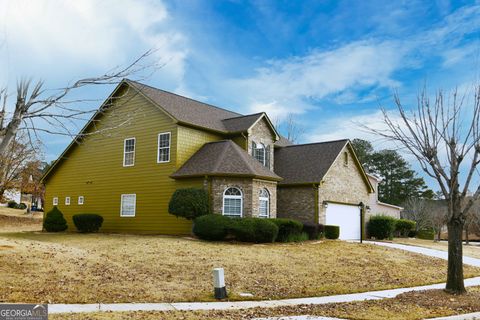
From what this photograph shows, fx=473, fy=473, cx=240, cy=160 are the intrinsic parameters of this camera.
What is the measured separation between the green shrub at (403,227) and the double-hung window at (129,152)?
19357 millimetres

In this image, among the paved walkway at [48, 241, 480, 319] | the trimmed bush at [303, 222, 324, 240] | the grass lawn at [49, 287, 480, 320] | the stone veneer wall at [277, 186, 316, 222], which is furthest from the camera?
the stone veneer wall at [277, 186, 316, 222]

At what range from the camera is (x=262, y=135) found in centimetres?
2867

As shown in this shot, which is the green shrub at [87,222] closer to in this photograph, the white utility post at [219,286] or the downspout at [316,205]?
the downspout at [316,205]

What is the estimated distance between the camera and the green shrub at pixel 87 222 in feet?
89.2

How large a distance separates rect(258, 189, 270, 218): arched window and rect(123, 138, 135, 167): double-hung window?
26.8ft

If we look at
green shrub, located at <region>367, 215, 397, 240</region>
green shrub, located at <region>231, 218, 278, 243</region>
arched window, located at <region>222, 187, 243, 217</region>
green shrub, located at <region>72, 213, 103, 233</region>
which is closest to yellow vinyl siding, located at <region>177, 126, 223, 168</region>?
arched window, located at <region>222, 187, 243, 217</region>

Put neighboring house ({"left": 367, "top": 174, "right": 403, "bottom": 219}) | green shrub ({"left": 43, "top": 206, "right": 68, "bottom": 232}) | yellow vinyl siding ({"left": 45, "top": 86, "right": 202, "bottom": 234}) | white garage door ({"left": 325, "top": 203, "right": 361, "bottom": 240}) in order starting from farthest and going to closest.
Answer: neighboring house ({"left": 367, "top": 174, "right": 403, "bottom": 219}) < green shrub ({"left": 43, "top": 206, "right": 68, "bottom": 232}) < white garage door ({"left": 325, "top": 203, "right": 361, "bottom": 240}) < yellow vinyl siding ({"left": 45, "top": 86, "right": 202, "bottom": 234})

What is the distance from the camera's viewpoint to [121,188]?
1101 inches

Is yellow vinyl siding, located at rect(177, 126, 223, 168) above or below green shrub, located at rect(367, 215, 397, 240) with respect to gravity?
above

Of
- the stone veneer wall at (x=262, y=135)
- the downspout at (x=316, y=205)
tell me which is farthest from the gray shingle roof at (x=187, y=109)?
the downspout at (x=316, y=205)

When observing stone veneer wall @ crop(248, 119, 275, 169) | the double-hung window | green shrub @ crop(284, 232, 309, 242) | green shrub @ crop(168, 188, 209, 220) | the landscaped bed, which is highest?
stone veneer wall @ crop(248, 119, 275, 169)

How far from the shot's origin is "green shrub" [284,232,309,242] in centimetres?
2322

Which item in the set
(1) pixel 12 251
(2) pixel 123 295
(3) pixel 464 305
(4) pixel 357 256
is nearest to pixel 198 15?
(2) pixel 123 295

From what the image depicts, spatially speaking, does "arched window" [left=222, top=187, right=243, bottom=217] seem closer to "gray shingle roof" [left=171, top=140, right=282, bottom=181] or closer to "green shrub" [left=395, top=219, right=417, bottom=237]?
"gray shingle roof" [left=171, top=140, right=282, bottom=181]
